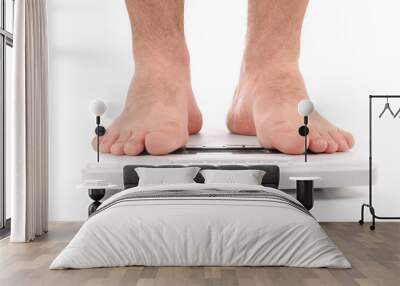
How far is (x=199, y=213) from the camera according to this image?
11.0ft

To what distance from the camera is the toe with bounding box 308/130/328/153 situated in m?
4.87

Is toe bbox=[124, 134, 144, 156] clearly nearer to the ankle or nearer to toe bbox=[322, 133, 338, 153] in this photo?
the ankle

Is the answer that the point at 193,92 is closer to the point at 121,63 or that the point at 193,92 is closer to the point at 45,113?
the point at 121,63

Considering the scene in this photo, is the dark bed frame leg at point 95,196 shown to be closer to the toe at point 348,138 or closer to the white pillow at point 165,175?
the white pillow at point 165,175

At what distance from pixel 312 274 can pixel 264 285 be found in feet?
1.07

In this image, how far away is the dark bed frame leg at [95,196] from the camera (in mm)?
4797

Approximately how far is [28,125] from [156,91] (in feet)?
3.62

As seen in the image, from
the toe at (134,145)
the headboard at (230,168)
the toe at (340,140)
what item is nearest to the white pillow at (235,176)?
the headboard at (230,168)

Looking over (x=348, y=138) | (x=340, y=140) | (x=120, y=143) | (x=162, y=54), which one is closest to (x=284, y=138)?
(x=340, y=140)

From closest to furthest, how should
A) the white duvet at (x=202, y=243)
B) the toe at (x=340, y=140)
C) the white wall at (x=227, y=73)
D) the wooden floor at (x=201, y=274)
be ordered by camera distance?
the wooden floor at (x=201, y=274), the white duvet at (x=202, y=243), the toe at (x=340, y=140), the white wall at (x=227, y=73)

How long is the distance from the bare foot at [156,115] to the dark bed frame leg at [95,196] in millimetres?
352

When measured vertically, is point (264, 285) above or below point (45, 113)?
below

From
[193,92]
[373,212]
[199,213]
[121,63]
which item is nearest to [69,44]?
[121,63]

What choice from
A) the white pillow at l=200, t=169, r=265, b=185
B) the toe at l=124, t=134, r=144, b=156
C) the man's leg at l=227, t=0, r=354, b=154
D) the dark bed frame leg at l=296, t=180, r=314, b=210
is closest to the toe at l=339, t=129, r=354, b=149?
the man's leg at l=227, t=0, r=354, b=154
